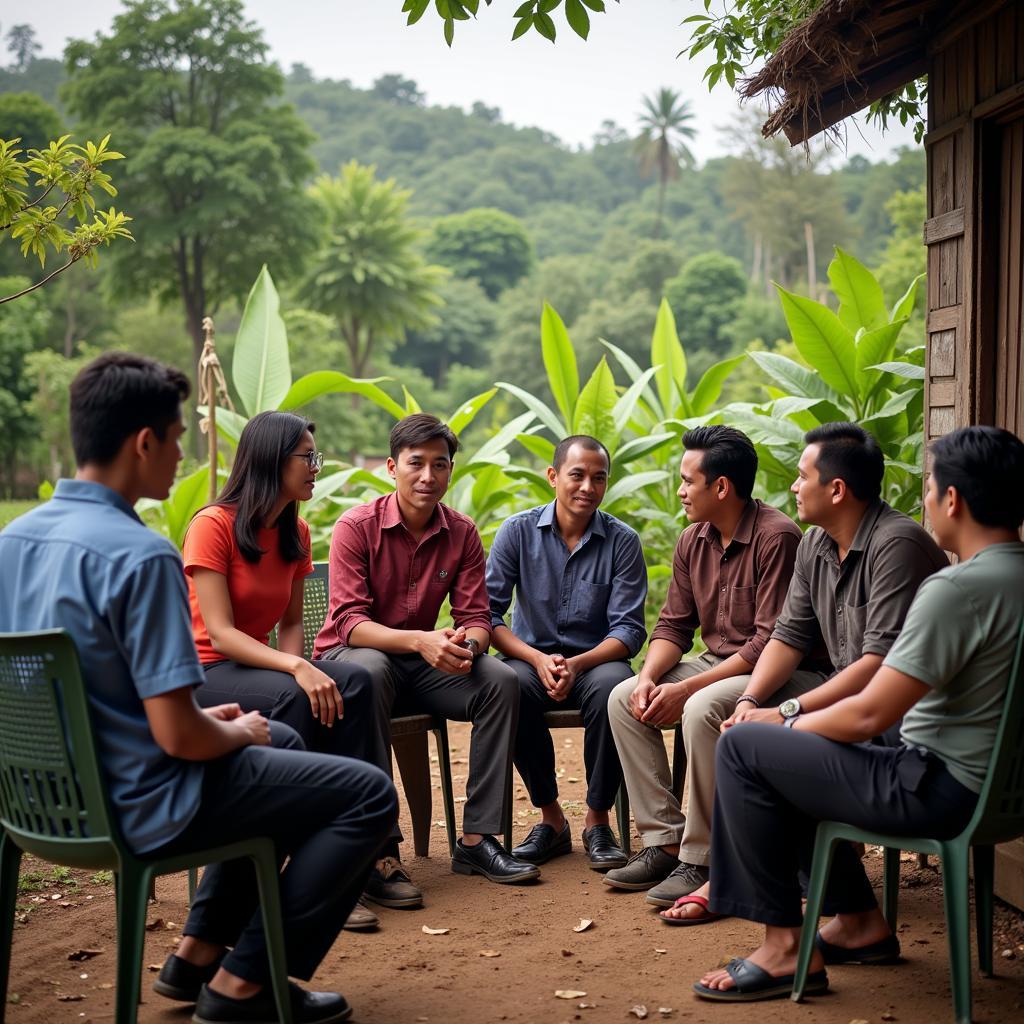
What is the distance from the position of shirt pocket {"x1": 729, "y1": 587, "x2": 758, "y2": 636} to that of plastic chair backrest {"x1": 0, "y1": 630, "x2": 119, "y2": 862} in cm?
218

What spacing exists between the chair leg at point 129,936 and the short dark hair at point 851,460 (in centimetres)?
198

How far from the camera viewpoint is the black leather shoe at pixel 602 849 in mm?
3873

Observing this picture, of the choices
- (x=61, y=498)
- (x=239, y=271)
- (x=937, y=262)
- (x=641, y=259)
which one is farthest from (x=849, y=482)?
(x=641, y=259)

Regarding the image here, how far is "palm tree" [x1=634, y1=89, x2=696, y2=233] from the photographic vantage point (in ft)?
216

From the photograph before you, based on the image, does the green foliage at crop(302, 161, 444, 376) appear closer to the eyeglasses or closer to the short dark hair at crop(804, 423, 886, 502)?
the eyeglasses

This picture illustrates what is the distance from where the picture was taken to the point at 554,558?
13.9 ft

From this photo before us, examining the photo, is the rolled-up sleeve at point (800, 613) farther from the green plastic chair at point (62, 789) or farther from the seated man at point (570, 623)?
the green plastic chair at point (62, 789)

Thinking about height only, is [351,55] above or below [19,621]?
above

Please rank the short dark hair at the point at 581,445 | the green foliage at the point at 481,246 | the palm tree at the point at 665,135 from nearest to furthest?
the short dark hair at the point at 581,445
the green foliage at the point at 481,246
the palm tree at the point at 665,135

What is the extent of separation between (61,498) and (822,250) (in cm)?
5473

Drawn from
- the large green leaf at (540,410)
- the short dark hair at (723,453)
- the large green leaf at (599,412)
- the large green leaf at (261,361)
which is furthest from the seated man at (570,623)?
the large green leaf at (261,361)

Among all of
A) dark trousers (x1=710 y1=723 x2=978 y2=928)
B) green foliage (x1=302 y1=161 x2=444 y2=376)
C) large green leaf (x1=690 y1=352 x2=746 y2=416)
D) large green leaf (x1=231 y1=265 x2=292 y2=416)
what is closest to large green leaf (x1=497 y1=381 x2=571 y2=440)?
large green leaf (x1=690 y1=352 x2=746 y2=416)

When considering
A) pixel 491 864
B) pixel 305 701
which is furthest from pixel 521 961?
pixel 305 701

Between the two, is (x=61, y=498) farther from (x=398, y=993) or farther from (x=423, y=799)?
(x=423, y=799)
